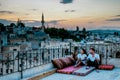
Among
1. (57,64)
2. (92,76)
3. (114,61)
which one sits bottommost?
(92,76)

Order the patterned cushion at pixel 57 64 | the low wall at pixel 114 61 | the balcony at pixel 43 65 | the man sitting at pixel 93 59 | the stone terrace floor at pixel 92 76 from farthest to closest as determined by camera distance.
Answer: the low wall at pixel 114 61, the man sitting at pixel 93 59, the patterned cushion at pixel 57 64, the stone terrace floor at pixel 92 76, the balcony at pixel 43 65

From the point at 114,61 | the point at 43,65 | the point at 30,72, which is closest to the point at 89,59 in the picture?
the point at 114,61

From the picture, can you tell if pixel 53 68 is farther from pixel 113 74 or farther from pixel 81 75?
pixel 113 74

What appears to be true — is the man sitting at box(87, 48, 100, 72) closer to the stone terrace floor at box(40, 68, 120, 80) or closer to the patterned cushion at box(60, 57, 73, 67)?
the patterned cushion at box(60, 57, 73, 67)

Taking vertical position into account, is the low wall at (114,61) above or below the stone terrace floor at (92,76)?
above

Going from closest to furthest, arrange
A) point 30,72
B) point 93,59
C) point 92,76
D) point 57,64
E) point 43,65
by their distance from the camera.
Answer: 1. point 30,72
2. point 92,76
3. point 43,65
4. point 57,64
5. point 93,59

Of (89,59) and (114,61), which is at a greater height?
(89,59)

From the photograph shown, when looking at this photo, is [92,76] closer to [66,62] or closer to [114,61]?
[66,62]

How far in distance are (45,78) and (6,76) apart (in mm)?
1680

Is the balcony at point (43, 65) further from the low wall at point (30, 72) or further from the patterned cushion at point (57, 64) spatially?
the patterned cushion at point (57, 64)

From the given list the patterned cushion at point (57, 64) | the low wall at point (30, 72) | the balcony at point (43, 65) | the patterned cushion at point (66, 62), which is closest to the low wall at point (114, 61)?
A: the balcony at point (43, 65)

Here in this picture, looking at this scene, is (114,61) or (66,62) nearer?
(66,62)

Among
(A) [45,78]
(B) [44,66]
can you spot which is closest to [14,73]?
(A) [45,78]

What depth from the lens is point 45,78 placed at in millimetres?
8055
